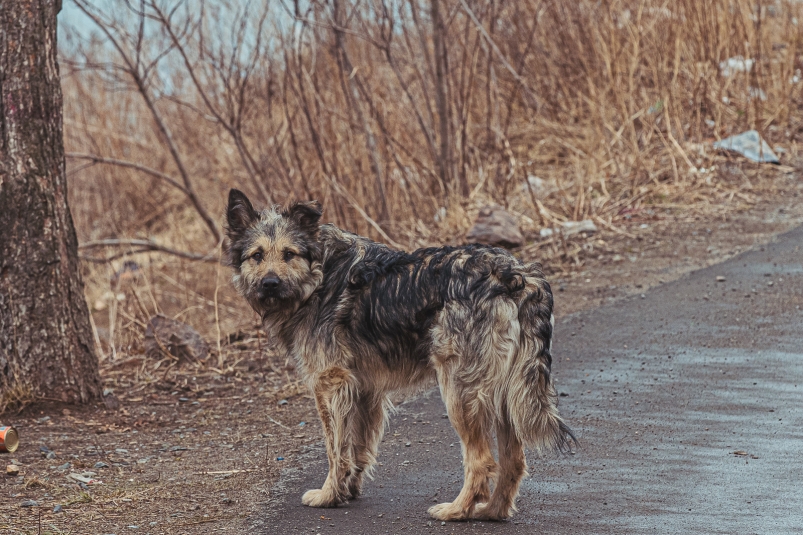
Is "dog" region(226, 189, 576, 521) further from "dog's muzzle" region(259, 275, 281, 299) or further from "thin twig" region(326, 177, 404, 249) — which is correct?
"thin twig" region(326, 177, 404, 249)

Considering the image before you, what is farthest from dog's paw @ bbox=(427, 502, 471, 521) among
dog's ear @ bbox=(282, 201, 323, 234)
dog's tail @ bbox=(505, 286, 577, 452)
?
dog's ear @ bbox=(282, 201, 323, 234)

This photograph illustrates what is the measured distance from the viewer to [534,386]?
4656mm

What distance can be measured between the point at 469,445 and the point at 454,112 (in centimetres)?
887

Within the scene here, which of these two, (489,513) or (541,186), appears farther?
(541,186)

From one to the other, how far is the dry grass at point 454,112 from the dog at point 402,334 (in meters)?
5.08

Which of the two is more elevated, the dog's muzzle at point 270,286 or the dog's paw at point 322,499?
the dog's muzzle at point 270,286

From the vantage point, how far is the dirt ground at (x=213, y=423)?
521 centimetres

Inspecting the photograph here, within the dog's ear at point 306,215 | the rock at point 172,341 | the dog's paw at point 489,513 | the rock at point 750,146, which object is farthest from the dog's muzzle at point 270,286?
the rock at point 750,146

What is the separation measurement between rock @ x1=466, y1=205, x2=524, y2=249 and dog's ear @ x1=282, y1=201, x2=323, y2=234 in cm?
535

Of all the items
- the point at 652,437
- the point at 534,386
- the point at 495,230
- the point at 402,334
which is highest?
the point at 495,230

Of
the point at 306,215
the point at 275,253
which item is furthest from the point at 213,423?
the point at 306,215

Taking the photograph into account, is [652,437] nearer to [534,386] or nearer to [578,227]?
[534,386]

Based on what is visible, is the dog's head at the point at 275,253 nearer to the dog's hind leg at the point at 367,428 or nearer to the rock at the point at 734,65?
the dog's hind leg at the point at 367,428

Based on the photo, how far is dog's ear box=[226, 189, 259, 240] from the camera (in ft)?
18.0
